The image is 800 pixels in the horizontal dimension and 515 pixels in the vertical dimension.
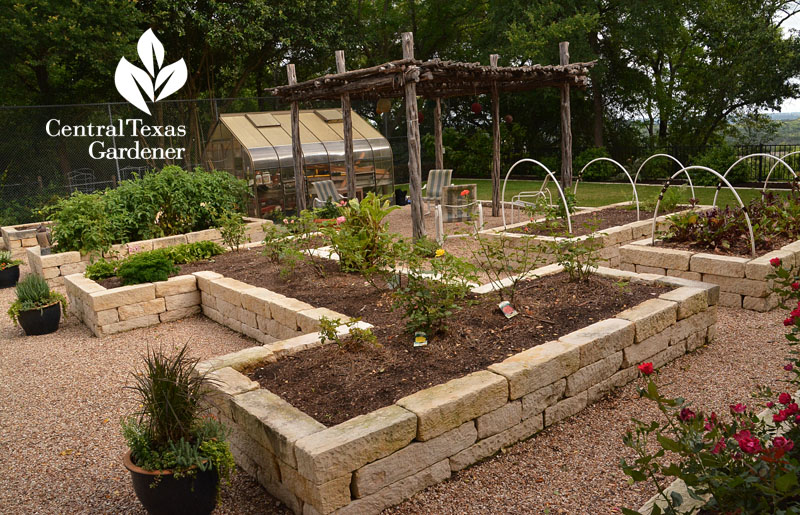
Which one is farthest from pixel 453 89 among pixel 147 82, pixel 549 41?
pixel 147 82

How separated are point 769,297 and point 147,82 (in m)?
15.9

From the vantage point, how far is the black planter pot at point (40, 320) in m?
6.64

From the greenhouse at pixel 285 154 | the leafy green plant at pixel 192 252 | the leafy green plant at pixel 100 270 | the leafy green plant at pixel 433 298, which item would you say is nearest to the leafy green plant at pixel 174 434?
the leafy green plant at pixel 433 298

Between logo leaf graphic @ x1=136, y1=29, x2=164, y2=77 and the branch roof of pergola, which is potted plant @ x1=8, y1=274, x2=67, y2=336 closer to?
the branch roof of pergola

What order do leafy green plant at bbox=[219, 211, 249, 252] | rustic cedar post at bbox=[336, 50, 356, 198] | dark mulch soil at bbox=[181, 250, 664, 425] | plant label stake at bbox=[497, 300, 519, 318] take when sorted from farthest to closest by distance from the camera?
rustic cedar post at bbox=[336, 50, 356, 198], leafy green plant at bbox=[219, 211, 249, 252], plant label stake at bbox=[497, 300, 519, 318], dark mulch soil at bbox=[181, 250, 664, 425]

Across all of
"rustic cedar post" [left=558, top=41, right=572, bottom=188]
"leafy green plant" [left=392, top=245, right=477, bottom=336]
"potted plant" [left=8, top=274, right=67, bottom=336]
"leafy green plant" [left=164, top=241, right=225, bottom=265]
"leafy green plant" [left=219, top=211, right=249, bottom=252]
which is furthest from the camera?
"rustic cedar post" [left=558, top=41, right=572, bottom=188]

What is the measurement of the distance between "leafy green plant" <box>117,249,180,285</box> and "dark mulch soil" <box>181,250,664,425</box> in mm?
1844

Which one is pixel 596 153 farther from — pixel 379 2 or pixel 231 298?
pixel 231 298

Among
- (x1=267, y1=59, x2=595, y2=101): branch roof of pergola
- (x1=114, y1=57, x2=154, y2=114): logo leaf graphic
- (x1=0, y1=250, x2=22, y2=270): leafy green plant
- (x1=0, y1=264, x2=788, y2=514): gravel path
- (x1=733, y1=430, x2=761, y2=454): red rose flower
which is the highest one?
(x1=114, y1=57, x2=154, y2=114): logo leaf graphic

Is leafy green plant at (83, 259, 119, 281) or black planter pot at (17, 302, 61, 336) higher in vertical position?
leafy green plant at (83, 259, 119, 281)

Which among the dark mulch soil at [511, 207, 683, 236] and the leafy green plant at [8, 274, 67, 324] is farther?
the dark mulch soil at [511, 207, 683, 236]

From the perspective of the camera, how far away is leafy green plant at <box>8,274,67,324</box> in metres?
6.64

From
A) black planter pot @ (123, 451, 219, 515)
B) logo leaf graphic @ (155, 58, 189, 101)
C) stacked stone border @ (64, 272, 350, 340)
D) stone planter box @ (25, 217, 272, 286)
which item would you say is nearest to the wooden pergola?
stacked stone border @ (64, 272, 350, 340)

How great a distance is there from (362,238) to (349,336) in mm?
2100
